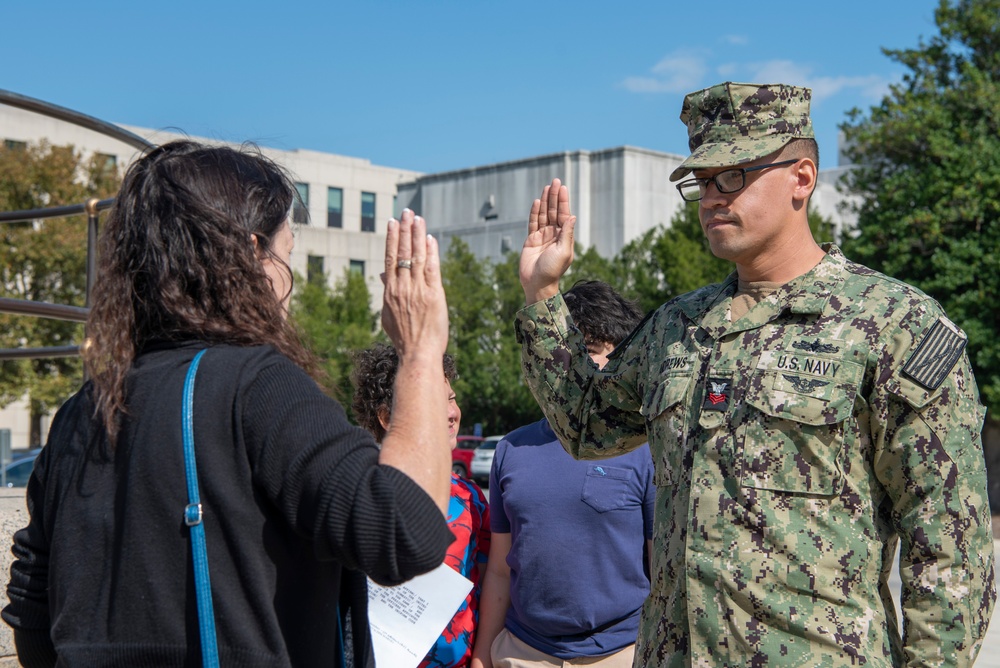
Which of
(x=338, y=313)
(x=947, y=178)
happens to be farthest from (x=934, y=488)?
(x=338, y=313)

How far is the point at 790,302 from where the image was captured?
2801 mm

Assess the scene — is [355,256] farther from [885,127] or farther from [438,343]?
[438,343]

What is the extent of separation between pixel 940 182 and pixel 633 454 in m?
17.1

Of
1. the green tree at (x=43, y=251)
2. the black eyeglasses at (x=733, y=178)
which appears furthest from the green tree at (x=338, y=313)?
the black eyeglasses at (x=733, y=178)

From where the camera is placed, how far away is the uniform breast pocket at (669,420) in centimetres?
280

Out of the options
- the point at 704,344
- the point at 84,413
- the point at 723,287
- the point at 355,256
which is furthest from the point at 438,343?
the point at 355,256

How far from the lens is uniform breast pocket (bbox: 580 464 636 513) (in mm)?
3643

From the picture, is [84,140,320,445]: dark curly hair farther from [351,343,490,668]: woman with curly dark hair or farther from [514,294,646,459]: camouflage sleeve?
[351,343,490,668]: woman with curly dark hair

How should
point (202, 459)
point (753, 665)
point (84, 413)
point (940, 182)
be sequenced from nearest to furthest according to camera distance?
point (202, 459) < point (84, 413) < point (753, 665) < point (940, 182)

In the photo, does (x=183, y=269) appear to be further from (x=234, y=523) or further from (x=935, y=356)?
(x=935, y=356)

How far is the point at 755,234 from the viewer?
2.88 meters

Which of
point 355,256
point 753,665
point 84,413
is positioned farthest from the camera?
point 355,256

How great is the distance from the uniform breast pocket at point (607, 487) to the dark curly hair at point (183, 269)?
5.67 ft

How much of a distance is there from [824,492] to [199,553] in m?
1.43
